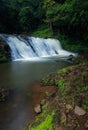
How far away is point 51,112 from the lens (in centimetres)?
633

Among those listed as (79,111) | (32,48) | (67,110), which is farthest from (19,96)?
(32,48)

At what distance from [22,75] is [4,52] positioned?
6212 mm

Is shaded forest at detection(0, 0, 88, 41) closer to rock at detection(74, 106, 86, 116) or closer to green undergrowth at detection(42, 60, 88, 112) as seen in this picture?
green undergrowth at detection(42, 60, 88, 112)

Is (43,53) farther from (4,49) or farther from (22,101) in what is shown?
(22,101)

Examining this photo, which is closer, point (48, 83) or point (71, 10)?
point (48, 83)

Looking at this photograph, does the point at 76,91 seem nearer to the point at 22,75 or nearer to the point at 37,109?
the point at 37,109

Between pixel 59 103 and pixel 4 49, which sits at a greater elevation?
pixel 4 49

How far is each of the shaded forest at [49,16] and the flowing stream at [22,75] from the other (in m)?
2.97

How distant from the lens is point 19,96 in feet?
29.0

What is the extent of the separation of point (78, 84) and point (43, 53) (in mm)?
13331

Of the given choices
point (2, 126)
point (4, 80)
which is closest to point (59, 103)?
point (2, 126)

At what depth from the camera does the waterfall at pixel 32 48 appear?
19.2m

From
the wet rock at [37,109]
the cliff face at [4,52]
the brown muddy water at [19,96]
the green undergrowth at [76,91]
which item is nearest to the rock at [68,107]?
the green undergrowth at [76,91]

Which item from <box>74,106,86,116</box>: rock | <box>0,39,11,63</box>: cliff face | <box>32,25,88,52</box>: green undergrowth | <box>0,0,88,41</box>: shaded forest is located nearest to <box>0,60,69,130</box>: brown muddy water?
<box>74,106,86,116</box>: rock
